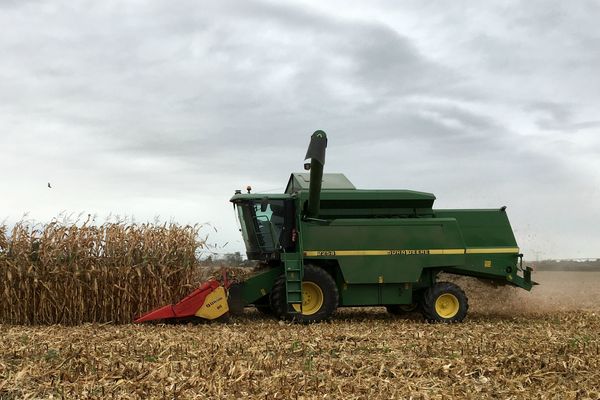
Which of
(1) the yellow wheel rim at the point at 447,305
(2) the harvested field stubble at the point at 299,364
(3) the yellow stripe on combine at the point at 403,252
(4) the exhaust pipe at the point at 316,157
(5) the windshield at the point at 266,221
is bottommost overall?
(2) the harvested field stubble at the point at 299,364

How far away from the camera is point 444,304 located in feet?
37.1

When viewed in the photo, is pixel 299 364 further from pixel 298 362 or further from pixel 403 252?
pixel 403 252

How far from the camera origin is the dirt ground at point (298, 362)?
5.31 metres

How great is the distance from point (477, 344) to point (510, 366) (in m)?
1.26

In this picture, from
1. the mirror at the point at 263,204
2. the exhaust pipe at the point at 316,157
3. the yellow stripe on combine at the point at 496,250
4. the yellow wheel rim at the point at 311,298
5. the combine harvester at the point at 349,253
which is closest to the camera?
the exhaust pipe at the point at 316,157

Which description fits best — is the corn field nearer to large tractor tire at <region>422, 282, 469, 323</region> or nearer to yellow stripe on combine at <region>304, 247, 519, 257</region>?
yellow stripe on combine at <region>304, 247, 519, 257</region>

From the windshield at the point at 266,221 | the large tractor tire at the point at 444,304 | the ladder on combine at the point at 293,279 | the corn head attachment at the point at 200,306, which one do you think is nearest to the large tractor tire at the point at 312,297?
the ladder on combine at the point at 293,279

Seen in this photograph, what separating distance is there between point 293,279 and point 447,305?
296 centimetres

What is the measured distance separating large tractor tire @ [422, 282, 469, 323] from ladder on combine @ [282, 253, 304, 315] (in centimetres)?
242

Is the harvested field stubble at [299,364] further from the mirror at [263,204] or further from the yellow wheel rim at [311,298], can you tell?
the mirror at [263,204]

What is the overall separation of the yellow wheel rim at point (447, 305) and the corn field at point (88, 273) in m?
4.39

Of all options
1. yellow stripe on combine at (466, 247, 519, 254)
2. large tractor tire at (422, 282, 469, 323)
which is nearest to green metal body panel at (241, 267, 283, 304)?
large tractor tire at (422, 282, 469, 323)

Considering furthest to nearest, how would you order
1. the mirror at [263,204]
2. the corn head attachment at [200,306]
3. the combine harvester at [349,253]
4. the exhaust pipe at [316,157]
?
the mirror at [263,204]
the combine harvester at [349,253]
the exhaust pipe at [316,157]
the corn head attachment at [200,306]

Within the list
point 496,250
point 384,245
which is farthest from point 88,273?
point 496,250
